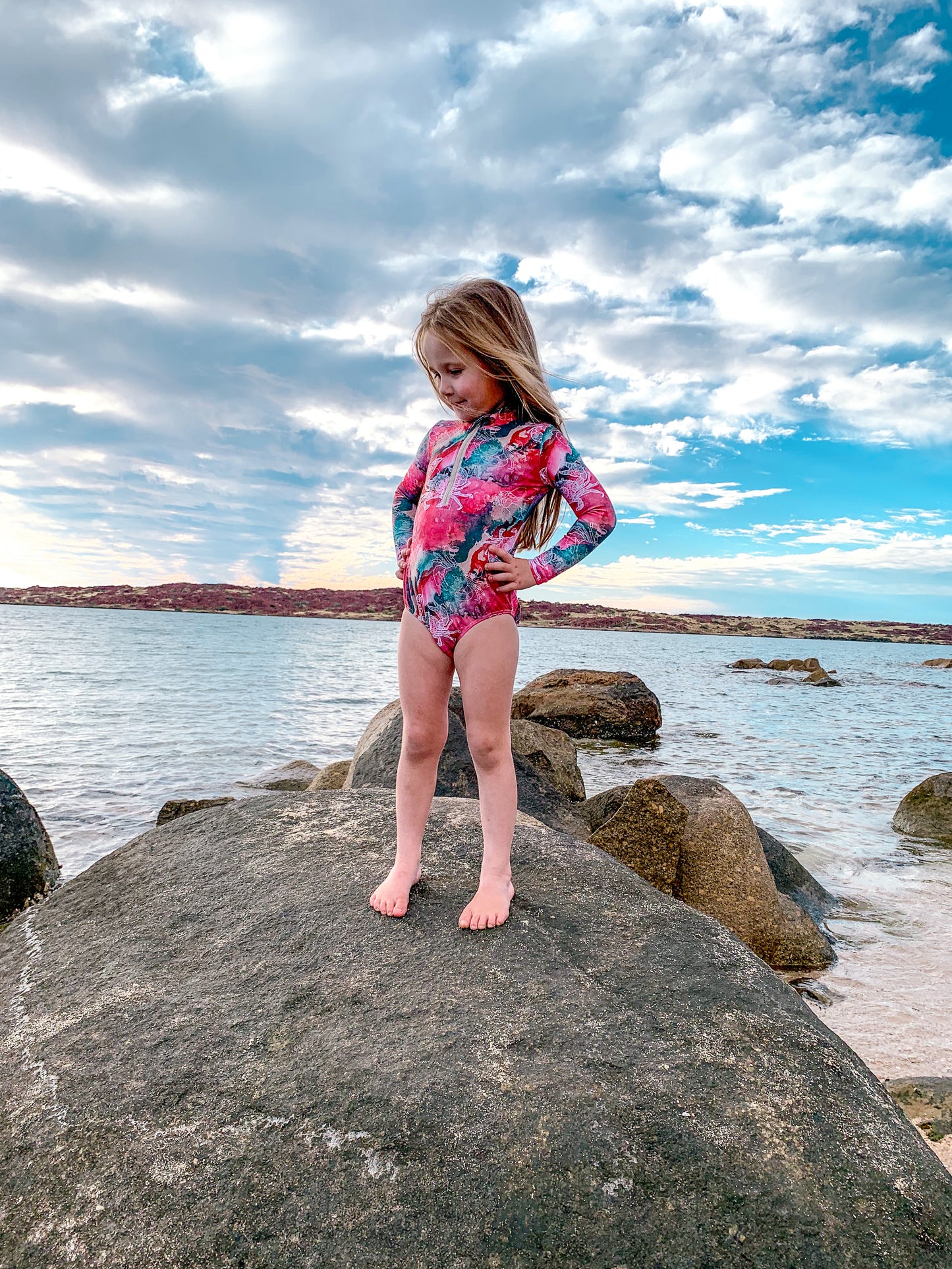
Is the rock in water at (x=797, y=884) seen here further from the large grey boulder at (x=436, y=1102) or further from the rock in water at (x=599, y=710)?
the rock in water at (x=599, y=710)

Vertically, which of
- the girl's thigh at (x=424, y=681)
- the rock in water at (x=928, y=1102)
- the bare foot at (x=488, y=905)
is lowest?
the rock in water at (x=928, y=1102)

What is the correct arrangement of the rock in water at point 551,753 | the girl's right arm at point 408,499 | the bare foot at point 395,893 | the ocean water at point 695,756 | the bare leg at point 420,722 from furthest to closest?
the rock in water at point 551,753
the ocean water at point 695,756
the girl's right arm at point 408,499
the bare leg at point 420,722
the bare foot at point 395,893

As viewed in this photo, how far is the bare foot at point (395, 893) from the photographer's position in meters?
3.01

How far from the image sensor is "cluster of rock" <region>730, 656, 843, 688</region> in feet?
118

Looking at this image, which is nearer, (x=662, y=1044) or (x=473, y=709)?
(x=662, y=1044)

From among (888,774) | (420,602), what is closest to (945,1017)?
(420,602)

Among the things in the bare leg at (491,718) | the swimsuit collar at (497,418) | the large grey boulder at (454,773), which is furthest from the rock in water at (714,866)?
the swimsuit collar at (497,418)

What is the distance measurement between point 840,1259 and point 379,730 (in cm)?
551

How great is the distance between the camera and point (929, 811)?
375 inches

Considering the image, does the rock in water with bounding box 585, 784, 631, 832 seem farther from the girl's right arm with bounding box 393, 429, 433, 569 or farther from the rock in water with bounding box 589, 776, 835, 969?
the girl's right arm with bounding box 393, 429, 433, 569

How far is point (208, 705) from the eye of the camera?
64.6 ft

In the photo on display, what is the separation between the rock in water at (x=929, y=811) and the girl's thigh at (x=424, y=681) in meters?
8.22

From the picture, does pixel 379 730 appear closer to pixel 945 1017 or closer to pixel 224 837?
pixel 224 837

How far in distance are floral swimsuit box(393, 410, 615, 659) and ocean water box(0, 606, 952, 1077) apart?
3.18 metres
